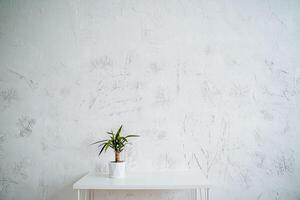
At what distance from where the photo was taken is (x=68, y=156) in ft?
5.52

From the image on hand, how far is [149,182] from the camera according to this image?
139 centimetres

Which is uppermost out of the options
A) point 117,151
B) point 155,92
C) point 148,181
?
point 155,92

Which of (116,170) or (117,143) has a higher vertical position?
Result: (117,143)

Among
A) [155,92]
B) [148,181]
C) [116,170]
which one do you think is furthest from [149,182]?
[155,92]

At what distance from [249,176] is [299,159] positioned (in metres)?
0.36

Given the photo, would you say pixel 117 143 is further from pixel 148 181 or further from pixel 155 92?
pixel 155 92

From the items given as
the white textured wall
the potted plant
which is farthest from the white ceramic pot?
the white textured wall

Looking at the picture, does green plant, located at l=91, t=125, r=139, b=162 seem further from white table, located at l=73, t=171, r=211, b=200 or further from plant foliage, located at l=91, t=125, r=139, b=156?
white table, located at l=73, t=171, r=211, b=200

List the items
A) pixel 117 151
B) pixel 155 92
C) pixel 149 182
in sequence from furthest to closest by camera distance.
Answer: pixel 155 92 → pixel 117 151 → pixel 149 182

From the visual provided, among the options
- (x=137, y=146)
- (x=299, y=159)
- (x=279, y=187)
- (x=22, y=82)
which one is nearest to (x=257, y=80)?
(x=299, y=159)

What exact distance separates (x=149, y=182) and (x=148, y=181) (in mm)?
23

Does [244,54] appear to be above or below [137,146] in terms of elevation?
above

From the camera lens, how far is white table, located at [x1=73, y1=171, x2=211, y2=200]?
1328 mm

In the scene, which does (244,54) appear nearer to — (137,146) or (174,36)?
(174,36)
